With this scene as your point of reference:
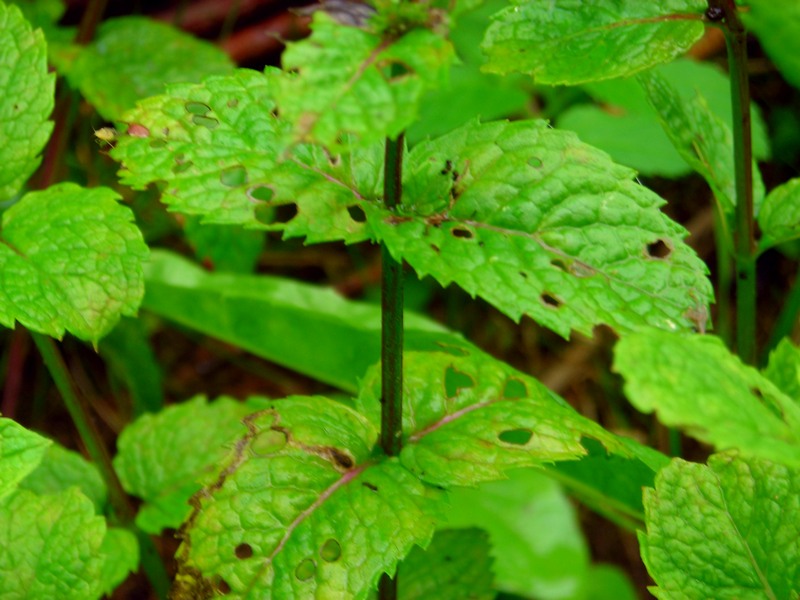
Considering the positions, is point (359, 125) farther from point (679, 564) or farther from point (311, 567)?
point (679, 564)

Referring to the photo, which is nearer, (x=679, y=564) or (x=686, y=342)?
(x=686, y=342)

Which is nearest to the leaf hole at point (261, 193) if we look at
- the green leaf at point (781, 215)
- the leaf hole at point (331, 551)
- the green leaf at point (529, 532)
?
the leaf hole at point (331, 551)

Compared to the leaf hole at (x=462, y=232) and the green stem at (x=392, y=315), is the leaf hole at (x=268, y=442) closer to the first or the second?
the green stem at (x=392, y=315)

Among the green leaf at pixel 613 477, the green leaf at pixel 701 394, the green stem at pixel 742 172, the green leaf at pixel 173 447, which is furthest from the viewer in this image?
the green leaf at pixel 173 447

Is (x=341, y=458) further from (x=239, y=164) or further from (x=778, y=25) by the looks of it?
(x=778, y=25)

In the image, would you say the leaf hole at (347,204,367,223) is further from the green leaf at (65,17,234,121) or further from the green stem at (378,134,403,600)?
the green leaf at (65,17,234,121)

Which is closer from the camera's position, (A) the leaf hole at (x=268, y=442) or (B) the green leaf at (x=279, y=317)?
(A) the leaf hole at (x=268, y=442)

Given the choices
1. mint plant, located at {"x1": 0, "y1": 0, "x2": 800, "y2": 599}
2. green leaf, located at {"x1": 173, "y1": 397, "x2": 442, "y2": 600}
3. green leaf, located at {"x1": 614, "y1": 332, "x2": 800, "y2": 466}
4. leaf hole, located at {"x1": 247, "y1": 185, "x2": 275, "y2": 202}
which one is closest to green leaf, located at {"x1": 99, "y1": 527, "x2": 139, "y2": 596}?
mint plant, located at {"x1": 0, "y1": 0, "x2": 800, "y2": 599}

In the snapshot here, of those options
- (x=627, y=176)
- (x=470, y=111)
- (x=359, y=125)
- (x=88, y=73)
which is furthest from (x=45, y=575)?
(x=470, y=111)
